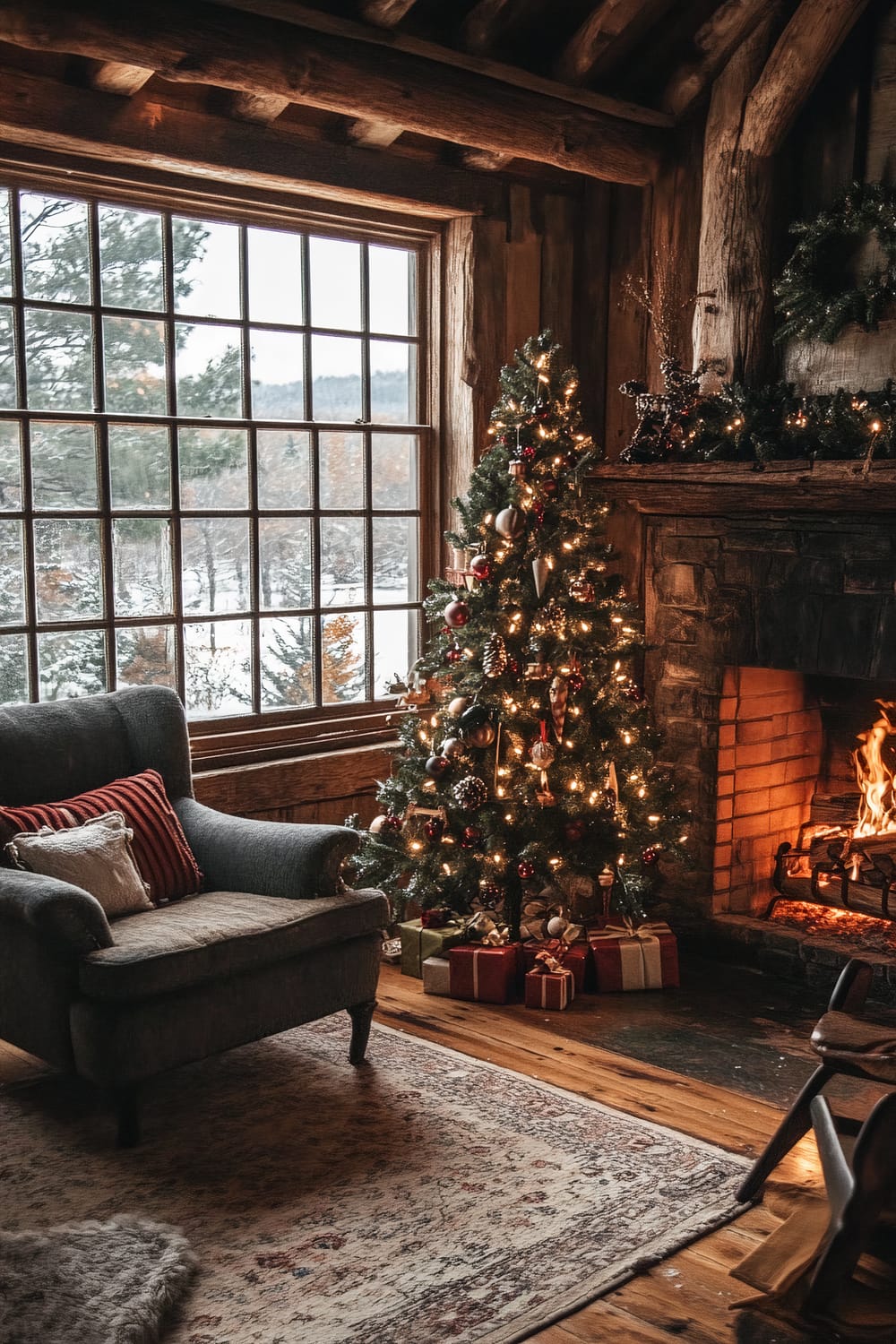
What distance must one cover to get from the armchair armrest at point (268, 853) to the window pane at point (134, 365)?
136 centimetres

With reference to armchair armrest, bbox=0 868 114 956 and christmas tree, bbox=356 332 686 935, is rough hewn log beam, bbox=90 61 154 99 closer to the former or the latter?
christmas tree, bbox=356 332 686 935

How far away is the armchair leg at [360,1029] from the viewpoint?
3637 millimetres

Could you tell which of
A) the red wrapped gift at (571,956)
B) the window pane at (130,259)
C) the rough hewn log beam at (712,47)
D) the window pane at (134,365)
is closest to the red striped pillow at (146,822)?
the red wrapped gift at (571,956)

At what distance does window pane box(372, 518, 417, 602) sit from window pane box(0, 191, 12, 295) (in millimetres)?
1588

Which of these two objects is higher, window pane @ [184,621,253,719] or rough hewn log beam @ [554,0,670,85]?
rough hewn log beam @ [554,0,670,85]

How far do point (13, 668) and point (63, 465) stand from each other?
659 millimetres

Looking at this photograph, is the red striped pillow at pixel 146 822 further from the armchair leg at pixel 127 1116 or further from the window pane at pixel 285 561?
the window pane at pixel 285 561

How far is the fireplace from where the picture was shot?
163 inches

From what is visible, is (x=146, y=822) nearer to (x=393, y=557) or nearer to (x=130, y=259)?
(x=393, y=557)

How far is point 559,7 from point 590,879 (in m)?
3.04

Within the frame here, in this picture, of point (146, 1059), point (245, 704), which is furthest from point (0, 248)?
point (146, 1059)

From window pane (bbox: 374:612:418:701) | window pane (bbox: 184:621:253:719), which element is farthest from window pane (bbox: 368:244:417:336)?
window pane (bbox: 184:621:253:719)

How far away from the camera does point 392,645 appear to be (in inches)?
199

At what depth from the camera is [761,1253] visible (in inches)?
105
